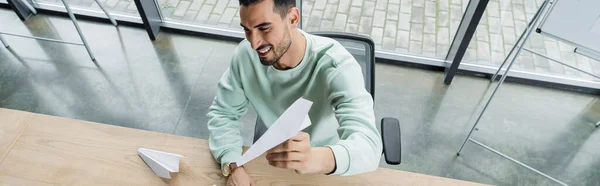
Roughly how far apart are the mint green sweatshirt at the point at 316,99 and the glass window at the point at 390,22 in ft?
4.63

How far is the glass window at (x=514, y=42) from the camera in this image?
2.26 m

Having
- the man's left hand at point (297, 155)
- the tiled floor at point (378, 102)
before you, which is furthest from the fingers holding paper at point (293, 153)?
the tiled floor at point (378, 102)

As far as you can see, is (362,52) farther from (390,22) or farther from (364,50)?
(390,22)

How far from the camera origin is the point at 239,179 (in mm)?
1141

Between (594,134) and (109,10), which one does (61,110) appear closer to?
(109,10)

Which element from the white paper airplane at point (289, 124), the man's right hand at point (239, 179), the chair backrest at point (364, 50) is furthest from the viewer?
the chair backrest at point (364, 50)

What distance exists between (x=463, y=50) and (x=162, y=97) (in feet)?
6.52

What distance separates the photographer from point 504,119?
2318 mm

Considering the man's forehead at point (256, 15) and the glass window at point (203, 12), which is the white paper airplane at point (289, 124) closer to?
the man's forehead at point (256, 15)

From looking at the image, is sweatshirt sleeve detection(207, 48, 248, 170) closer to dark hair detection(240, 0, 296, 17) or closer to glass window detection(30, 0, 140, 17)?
dark hair detection(240, 0, 296, 17)

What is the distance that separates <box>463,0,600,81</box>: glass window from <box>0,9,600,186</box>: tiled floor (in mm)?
140

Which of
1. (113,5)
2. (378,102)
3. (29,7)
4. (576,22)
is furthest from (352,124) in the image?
(29,7)

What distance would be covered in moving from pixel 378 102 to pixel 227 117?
53.7 inches

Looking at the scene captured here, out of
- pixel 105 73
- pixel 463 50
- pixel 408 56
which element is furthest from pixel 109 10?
pixel 463 50
